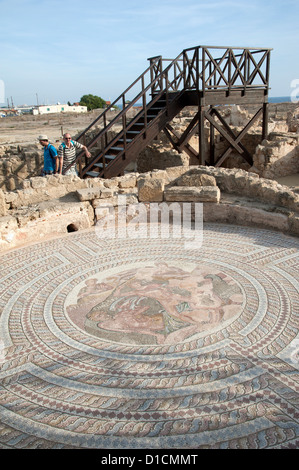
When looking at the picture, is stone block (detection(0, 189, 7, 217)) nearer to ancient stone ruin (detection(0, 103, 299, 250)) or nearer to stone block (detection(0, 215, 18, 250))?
ancient stone ruin (detection(0, 103, 299, 250))

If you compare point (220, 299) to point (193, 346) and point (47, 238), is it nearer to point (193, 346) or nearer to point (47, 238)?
point (193, 346)

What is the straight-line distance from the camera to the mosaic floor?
2256mm

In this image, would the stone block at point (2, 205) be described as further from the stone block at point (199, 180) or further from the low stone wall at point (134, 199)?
the stone block at point (199, 180)

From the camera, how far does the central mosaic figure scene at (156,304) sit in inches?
130

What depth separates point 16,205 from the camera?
6.22 m

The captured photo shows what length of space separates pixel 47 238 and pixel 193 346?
3534 mm

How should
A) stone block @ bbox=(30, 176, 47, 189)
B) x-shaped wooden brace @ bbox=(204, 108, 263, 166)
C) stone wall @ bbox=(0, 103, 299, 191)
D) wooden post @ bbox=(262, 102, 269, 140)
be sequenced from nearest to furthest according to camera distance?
stone block @ bbox=(30, 176, 47, 189)
stone wall @ bbox=(0, 103, 299, 191)
x-shaped wooden brace @ bbox=(204, 108, 263, 166)
wooden post @ bbox=(262, 102, 269, 140)

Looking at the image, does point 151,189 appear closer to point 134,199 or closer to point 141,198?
point 141,198

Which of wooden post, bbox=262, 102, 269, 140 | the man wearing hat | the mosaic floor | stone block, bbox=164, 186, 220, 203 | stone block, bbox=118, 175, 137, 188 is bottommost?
the mosaic floor

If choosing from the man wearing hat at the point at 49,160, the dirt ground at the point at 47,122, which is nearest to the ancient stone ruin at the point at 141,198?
the man wearing hat at the point at 49,160

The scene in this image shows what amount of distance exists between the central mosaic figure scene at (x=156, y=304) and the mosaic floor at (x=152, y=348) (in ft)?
0.04

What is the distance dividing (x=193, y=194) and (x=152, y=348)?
3.72m

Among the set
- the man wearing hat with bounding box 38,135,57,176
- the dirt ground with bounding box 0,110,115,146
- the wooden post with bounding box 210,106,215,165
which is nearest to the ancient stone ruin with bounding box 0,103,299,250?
the man wearing hat with bounding box 38,135,57,176

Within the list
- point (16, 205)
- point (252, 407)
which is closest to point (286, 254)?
point (252, 407)
